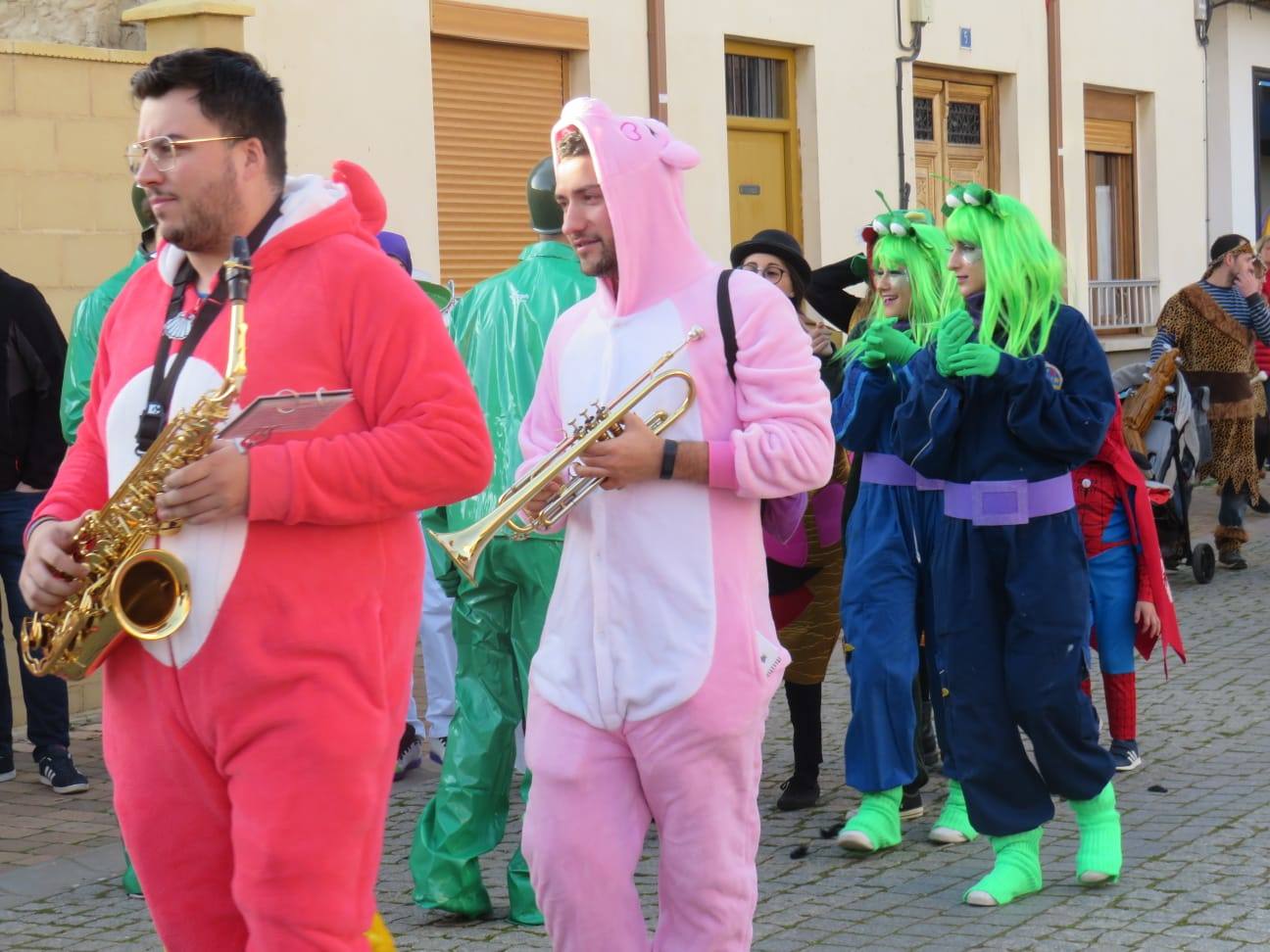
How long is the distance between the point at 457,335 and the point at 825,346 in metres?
1.83

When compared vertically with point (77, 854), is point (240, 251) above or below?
above

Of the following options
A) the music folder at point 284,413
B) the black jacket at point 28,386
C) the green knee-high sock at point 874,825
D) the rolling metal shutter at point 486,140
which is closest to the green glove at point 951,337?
the green knee-high sock at point 874,825

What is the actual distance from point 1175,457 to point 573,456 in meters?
8.45

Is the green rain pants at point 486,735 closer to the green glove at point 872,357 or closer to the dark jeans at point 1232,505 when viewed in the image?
the green glove at point 872,357

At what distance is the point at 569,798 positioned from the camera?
3752 millimetres

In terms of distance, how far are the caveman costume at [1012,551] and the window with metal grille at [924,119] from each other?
1151 cm

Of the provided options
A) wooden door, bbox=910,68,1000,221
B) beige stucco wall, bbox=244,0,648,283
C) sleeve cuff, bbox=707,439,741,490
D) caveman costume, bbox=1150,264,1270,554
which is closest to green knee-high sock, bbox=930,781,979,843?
sleeve cuff, bbox=707,439,741,490

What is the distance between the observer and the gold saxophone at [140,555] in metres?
3.09

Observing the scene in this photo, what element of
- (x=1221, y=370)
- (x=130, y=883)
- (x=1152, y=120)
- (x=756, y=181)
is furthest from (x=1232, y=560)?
(x=1152, y=120)

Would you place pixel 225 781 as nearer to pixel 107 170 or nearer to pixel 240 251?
pixel 240 251

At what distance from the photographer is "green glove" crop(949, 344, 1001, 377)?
5316 millimetres

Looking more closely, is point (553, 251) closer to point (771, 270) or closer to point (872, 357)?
point (872, 357)

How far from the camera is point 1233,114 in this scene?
21.4 metres

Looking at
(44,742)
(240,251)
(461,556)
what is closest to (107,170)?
(44,742)
